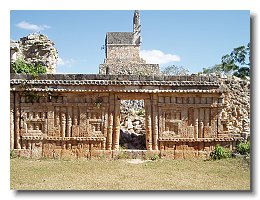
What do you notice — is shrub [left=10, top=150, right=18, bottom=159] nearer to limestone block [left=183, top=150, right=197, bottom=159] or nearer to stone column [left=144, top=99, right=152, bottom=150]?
stone column [left=144, top=99, right=152, bottom=150]

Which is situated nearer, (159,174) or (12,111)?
(159,174)

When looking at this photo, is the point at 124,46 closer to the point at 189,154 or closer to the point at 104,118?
the point at 104,118

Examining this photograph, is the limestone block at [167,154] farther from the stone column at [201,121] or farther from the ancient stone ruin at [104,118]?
the stone column at [201,121]

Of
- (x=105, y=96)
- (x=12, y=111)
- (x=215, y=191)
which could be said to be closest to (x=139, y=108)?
(x=105, y=96)

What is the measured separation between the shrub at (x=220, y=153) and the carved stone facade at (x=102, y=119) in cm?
30

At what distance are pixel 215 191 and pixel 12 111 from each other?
7943mm

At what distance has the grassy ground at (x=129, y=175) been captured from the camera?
8.73m

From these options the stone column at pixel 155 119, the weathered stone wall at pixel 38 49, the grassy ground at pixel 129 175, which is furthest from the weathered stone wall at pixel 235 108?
the weathered stone wall at pixel 38 49

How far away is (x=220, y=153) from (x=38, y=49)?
985 centimetres

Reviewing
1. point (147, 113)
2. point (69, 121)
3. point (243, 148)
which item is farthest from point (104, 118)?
point (243, 148)

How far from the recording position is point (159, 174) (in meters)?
10.0

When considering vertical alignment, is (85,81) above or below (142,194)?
above

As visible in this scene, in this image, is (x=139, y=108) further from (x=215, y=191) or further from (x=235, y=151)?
(x=215, y=191)

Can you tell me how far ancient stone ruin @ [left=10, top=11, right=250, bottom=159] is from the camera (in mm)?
12266
